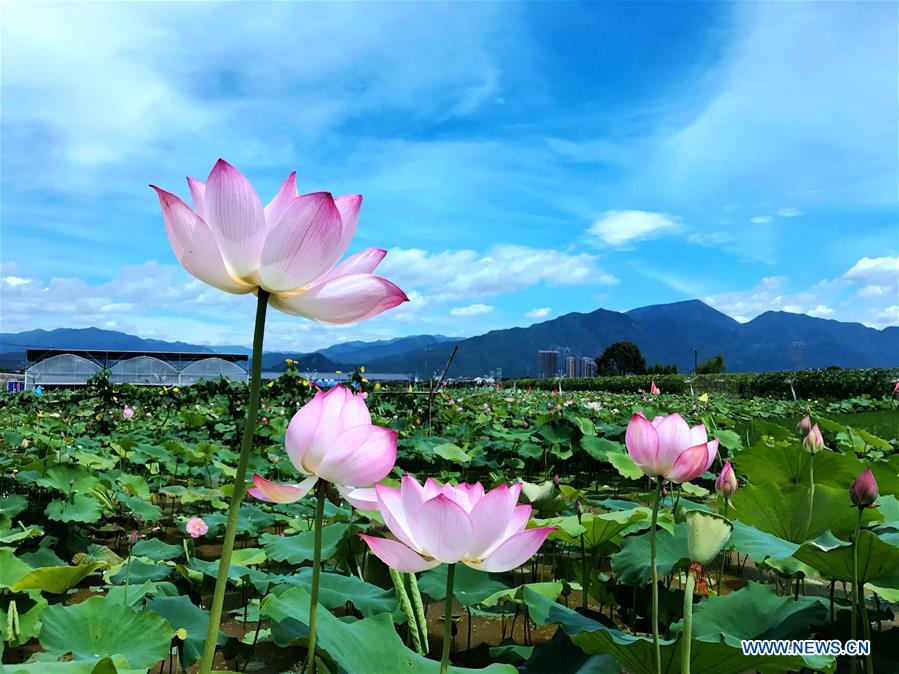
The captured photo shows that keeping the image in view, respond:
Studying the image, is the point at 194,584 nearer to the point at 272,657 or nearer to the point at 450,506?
the point at 272,657

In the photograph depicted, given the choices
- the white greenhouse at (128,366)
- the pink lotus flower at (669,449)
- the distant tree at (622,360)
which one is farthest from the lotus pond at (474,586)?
the distant tree at (622,360)

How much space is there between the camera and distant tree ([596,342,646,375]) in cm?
7231

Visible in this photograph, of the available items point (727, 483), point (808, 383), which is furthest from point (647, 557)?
point (808, 383)

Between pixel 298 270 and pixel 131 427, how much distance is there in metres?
6.12

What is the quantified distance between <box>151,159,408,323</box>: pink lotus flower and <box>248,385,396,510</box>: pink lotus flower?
11cm

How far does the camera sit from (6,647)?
1600mm

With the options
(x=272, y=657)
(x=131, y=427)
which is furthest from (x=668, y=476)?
(x=131, y=427)

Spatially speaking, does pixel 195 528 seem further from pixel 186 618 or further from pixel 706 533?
pixel 706 533

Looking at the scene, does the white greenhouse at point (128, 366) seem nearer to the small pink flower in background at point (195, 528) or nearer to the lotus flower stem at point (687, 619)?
the small pink flower in background at point (195, 528)

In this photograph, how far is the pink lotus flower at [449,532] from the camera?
1.98 feet

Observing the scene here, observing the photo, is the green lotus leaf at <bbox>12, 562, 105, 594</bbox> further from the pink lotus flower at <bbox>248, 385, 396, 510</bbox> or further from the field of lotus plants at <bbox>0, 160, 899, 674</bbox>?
the pink lotus flower at <bbox>248, 385, 396, 510</bbox>

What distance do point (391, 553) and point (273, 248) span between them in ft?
1.02

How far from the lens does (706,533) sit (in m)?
0.87

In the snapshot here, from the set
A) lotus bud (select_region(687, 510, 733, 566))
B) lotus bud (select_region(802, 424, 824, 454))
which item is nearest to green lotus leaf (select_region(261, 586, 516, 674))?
lotus bud (select_region(687, 510, 733, 566))
